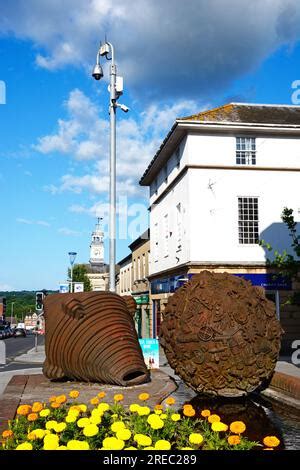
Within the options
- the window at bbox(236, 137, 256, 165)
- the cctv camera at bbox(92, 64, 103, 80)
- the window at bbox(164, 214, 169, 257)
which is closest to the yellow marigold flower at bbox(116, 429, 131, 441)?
the cctv camera at bbox(92, 64, 103, 80)

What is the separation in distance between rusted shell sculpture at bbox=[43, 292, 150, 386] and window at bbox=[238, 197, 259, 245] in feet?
44.8

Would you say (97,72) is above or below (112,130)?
above

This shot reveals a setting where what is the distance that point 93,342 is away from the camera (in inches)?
380

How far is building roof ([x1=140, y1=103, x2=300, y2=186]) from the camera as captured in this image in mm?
22797

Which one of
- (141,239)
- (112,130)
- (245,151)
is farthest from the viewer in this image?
(141,239)

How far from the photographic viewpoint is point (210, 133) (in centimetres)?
2325

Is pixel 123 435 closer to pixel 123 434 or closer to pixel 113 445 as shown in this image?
pixel 123 434

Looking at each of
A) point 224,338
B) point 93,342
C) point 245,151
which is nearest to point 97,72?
point 93,342

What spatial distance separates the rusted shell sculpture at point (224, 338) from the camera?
8.36m

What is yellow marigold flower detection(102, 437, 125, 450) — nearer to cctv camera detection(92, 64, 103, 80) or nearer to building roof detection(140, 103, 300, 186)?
cctv camera detection(92, 64, 103, 80)

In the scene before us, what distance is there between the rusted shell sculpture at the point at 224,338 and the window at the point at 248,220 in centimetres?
1434

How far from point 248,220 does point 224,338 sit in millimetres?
15373

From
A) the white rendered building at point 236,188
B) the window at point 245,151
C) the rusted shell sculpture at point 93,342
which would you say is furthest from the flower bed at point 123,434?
the window at point 245,151
